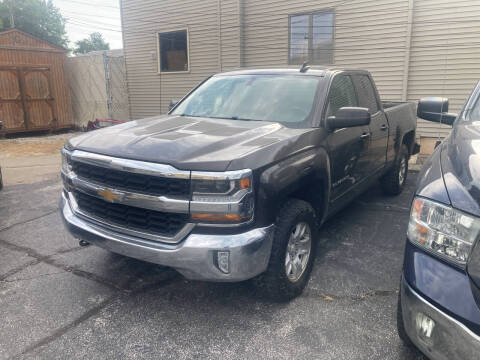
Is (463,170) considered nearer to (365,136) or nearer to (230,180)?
(230,180)

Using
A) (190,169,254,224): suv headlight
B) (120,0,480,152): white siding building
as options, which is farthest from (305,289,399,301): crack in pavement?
(120,0,480,152): white siding building

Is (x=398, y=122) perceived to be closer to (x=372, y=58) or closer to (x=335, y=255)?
(x=335, y=255)

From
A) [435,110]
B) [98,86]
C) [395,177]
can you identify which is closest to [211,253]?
[435,110]

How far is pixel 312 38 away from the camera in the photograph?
35.2 feet

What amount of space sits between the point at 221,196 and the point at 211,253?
0.36 metres

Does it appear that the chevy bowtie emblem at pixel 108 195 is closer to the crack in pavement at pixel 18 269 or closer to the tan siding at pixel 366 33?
the crack in pavement at pixel 18 269

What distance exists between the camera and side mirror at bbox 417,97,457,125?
3857mm

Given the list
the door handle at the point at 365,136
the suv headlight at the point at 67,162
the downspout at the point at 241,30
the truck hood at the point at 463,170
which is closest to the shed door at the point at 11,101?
the downspout at the point at 241,30

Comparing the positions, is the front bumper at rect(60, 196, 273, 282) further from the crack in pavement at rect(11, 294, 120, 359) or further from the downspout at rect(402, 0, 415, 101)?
the downspout at rect(402, 0, 415, 101)

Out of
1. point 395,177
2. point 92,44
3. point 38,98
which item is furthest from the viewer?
point 92,44

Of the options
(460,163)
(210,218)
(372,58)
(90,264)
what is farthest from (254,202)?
(372,58)

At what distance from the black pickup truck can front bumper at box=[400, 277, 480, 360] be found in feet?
3.18

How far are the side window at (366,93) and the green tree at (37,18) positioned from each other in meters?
48.8

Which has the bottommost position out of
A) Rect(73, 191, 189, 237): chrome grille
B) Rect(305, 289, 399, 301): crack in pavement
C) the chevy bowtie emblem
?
Rect(305, 289, 399, 301): crack in pavement
